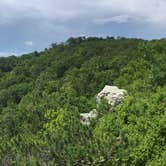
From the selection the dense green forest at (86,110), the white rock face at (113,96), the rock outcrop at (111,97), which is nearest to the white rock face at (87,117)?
→ the rock outcrop at (111,97)

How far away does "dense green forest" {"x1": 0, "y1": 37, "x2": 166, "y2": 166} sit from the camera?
40.7 m

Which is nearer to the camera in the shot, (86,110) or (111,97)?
(111,97)

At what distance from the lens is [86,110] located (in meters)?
92.0

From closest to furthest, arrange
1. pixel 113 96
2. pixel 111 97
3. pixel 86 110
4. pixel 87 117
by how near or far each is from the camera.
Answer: pixel 87 117 → pixel 111 97 → pixel 113 96 → pixel 86 110

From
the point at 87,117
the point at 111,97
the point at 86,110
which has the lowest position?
the point at 86,110

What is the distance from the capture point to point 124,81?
11075 centimetres

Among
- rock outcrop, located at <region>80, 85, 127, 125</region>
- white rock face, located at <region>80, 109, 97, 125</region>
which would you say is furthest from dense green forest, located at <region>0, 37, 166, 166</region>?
rock outcrop, located at <region>80, 85, 127, 125</region>

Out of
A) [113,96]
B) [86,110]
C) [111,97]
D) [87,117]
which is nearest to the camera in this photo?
[87,117]

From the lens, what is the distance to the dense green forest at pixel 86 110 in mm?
40719

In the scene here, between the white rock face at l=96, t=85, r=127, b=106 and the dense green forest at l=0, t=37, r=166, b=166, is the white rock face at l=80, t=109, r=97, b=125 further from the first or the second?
the white rock face at l=96, t=85, r=127, b=106

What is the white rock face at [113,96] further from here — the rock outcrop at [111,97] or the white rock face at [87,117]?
the white rock face at [87,117]

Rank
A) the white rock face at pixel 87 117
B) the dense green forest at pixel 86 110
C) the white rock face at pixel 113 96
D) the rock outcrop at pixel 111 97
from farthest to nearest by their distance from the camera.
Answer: the white rock face at pixel 113 96 → the rock outcrop at pixel 111 97 → the white rock face at pixel 87 117 → the dense green forest at pixel 86 110

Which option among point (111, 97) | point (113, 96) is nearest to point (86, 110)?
point (113, 96)

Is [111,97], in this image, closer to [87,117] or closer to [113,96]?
[113,96]
